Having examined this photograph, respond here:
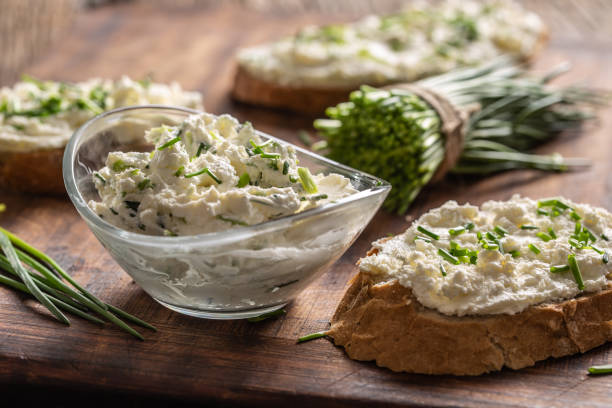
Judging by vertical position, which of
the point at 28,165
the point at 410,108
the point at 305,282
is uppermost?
the point at 410,108

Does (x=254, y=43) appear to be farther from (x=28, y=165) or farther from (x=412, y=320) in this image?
(x=412, y=320)

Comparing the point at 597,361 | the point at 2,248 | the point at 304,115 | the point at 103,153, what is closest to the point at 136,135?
the point at 103,153

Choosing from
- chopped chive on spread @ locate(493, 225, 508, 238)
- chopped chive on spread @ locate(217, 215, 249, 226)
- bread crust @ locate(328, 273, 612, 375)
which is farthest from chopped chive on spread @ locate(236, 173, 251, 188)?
chopped chive on spread @ locate(493, 225, 508, 238)

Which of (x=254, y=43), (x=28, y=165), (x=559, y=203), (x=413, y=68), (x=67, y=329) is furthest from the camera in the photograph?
(x=254, y=43)

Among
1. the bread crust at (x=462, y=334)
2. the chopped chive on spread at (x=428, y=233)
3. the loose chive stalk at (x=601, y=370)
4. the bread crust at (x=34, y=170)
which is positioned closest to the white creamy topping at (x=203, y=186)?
the chopped chive on spread at (x=428, y=233)

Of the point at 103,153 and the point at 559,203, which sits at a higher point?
the point at 559,203

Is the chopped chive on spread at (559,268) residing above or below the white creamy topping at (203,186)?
below

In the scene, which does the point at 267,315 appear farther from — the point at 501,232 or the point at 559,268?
the point at 559,268

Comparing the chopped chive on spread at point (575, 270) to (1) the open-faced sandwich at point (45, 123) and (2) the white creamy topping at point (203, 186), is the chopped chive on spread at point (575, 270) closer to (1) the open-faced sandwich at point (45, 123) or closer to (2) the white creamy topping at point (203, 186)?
(2) the white creamy topping at point (203, 186)
